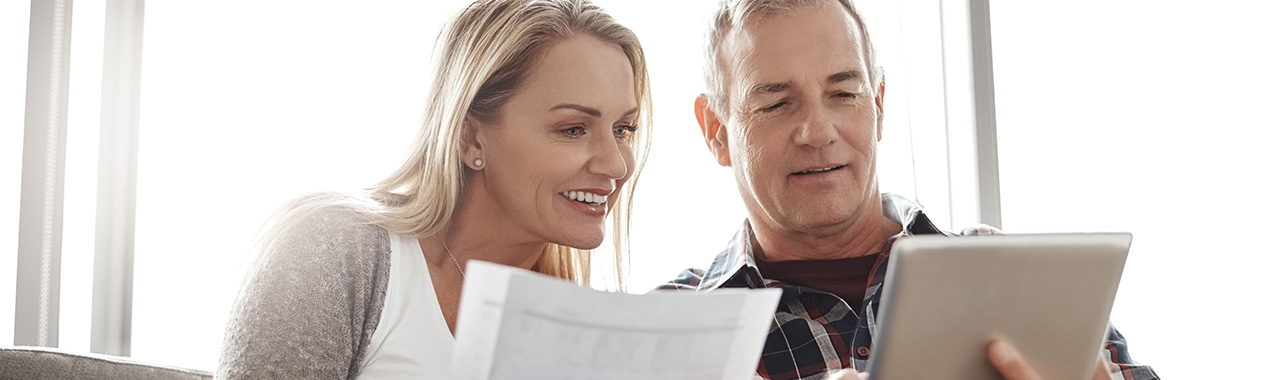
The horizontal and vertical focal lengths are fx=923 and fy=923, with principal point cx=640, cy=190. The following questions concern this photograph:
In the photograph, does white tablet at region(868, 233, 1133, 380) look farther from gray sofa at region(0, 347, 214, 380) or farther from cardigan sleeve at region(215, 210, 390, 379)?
gray sofa at region(0, 347, 214, 380)

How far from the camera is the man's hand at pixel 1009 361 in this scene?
91 cm

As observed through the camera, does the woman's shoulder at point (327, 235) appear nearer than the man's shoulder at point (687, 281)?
Yes

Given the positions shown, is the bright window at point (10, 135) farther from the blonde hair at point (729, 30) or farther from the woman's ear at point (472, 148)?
the blonde hair at point (729, 30)

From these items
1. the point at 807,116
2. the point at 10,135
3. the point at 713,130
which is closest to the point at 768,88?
the point at 807,116

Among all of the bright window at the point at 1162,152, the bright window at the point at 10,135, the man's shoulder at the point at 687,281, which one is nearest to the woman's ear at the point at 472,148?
the man's shoulder at the point at 687,281

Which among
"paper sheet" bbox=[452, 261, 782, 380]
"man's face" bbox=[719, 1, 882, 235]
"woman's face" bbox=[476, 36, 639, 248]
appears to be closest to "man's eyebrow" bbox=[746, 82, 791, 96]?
"man's face" bbox=[719, 1, 882, 235]

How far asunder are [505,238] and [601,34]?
0.37m

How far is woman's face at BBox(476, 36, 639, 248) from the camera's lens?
143cm

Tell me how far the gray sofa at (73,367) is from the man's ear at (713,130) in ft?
3.16

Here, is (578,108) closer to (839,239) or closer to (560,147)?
(560,147)

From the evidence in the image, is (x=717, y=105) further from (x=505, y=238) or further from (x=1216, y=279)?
(x=1216, y=279)

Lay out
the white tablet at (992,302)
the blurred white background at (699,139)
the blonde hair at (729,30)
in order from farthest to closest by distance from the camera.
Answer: the blurred white background at (699,139)
the blonde hair at (729,30)
the white tablet at (992,302)

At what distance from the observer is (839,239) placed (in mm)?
1695

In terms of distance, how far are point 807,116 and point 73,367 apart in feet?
3.93
